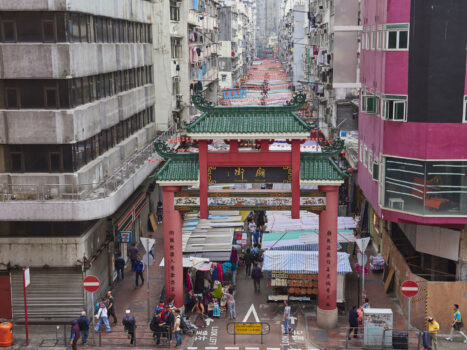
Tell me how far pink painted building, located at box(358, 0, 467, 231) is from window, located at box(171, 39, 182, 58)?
23173mm

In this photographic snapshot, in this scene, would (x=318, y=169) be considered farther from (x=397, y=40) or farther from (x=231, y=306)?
(x=231, y=306)

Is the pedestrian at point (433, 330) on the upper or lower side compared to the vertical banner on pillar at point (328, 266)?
lower

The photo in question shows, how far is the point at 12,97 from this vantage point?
24.1 m

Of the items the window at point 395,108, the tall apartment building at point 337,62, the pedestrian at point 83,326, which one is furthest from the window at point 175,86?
the pedestrian at point 83,326

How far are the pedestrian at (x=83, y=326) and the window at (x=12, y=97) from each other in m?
8.61

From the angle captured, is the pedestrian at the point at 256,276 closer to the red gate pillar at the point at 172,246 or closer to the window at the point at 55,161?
the red gate pillar at the point at 172,246

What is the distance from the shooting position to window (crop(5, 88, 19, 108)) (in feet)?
78.9

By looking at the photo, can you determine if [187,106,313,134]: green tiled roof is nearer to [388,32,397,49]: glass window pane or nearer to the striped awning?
[388,32,397,49]: glass window pane

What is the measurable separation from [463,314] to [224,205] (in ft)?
34.2

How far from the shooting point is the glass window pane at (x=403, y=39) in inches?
973

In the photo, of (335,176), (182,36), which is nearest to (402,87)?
(335,176)

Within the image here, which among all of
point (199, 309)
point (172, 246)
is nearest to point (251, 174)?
point (172, 246)

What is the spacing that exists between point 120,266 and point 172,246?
598 cm

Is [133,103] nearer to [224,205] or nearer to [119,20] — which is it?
[119,20]
